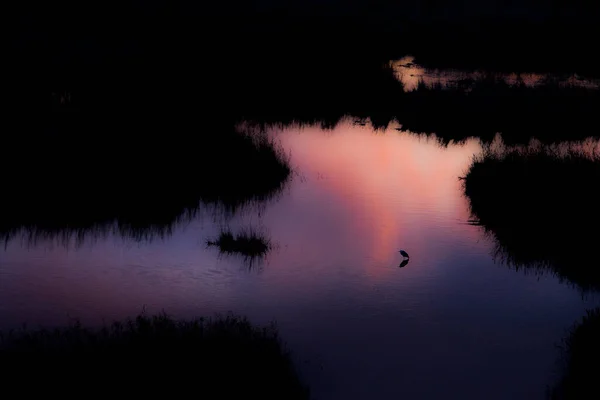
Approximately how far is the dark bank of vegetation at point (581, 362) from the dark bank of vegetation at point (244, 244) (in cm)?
431

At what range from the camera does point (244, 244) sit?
37.7 feet

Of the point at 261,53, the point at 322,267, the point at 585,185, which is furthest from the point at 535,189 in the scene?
the point at 261,53

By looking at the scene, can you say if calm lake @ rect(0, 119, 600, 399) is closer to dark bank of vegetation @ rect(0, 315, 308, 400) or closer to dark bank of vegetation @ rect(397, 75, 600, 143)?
dark bank of vegetation @ rect(0, 315, 308, 400)

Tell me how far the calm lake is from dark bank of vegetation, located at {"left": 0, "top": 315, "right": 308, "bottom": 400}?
1.39ft

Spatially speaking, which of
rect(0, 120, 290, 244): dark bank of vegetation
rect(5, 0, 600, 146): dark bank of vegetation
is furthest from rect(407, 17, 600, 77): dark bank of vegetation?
rect(0, 120, 290, 244): dark bank of vegetation

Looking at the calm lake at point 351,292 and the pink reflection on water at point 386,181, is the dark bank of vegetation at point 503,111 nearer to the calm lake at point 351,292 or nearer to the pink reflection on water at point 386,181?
the pink reflection on water at point 386,181

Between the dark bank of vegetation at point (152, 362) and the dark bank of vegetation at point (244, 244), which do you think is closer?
the dark bank of vegetation at point (152, 362)

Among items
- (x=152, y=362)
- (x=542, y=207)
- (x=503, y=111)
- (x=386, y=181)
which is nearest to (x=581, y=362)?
(x=152, y=362)

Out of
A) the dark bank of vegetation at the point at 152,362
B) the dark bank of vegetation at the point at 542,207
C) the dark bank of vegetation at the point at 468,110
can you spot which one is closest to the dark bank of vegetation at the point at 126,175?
the dark bank of vegetation at the point at 542,207

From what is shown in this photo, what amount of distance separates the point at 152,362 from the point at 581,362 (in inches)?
155

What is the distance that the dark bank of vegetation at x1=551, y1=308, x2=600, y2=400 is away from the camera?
734 centimetres

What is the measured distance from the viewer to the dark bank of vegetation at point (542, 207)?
448 inches

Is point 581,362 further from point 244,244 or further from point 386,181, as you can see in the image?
point 386,181

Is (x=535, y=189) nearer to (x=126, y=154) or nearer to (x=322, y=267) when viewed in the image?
(x=322, y=267)
